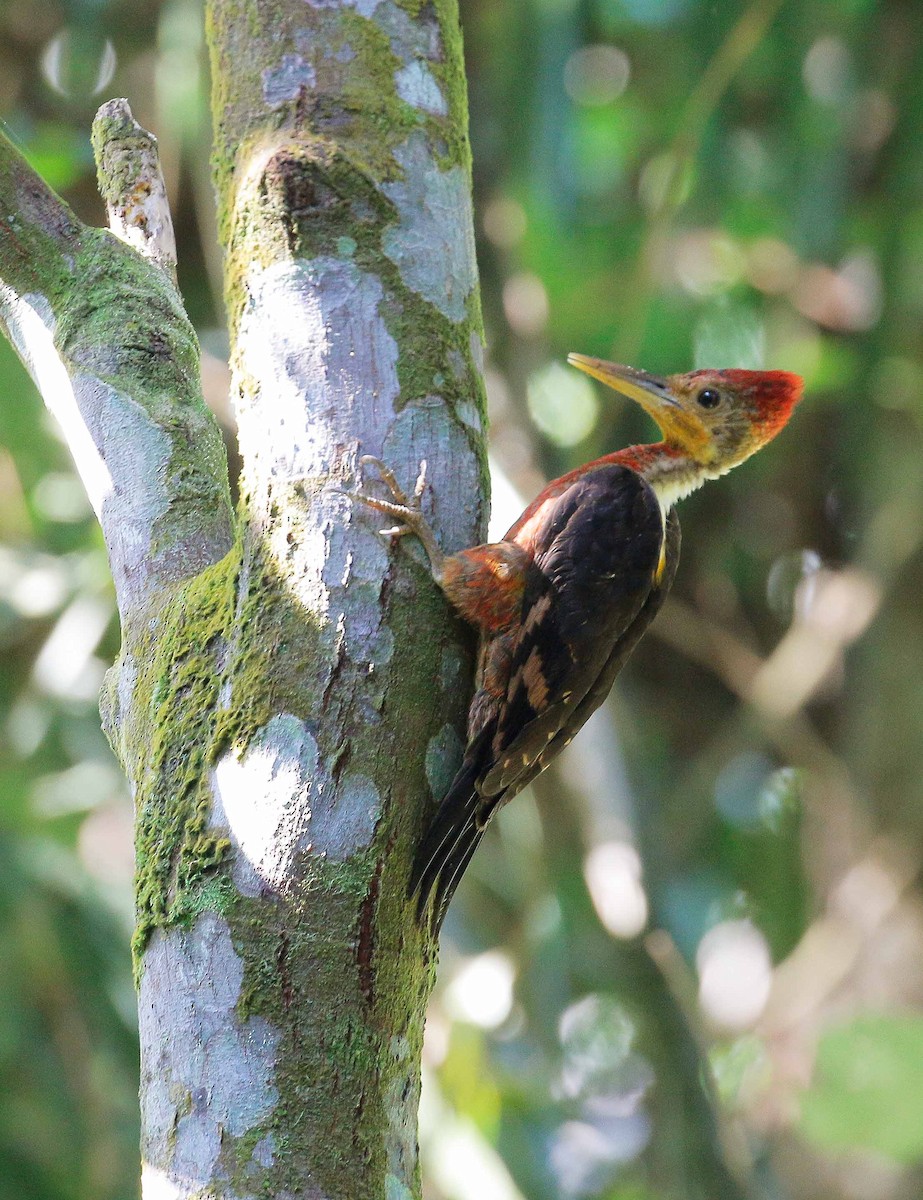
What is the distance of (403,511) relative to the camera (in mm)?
2023

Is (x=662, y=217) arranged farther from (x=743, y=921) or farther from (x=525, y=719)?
(x=743, y=921)

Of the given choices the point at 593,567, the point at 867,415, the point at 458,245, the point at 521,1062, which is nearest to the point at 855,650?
the point at 867,415

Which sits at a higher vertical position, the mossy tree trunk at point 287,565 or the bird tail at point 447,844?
the mossy tree trunk at point 287,565

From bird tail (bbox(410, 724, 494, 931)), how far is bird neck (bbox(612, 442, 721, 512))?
1.41 meters

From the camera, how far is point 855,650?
6062mm

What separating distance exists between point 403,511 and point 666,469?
62.4 inches

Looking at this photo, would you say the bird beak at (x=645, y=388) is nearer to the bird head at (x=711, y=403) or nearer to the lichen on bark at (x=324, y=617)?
the bird head at (x=711, y=403)

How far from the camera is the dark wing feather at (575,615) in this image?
8.13 ft

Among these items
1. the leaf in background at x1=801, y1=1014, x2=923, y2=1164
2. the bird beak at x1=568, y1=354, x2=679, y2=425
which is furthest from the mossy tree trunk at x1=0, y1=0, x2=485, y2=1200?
the leaf in background at x1=801, y1=1014, x2=923, y2=1164

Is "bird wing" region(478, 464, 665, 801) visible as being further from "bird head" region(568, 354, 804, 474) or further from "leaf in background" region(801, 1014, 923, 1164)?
"leaf in background" region(801, 1014, 923, 1164)

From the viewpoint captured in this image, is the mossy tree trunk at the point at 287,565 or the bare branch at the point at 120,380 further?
the bare branch at the point at 120,380

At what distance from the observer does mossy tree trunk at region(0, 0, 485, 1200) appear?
5.59 feet

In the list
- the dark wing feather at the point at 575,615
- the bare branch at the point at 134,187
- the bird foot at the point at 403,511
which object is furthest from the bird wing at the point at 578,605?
the bare branch at the point at 134,187

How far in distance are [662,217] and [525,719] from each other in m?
2.65
